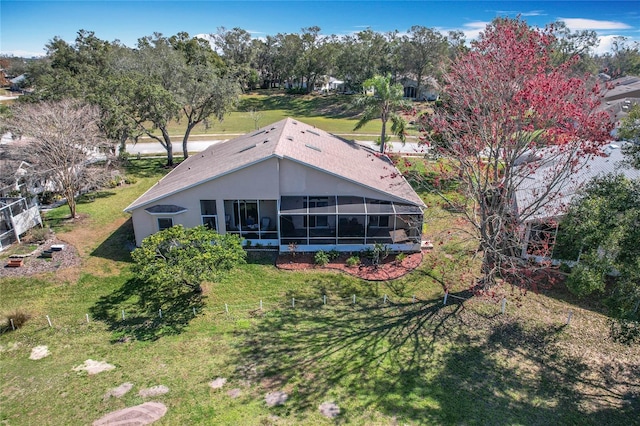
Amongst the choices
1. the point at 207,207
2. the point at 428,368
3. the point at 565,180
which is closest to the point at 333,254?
the point at 207,207

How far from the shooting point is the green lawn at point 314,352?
13.1 meters

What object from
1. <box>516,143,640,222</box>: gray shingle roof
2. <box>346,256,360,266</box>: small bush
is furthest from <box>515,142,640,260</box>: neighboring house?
<box>346,256,360,266</box>: small bush

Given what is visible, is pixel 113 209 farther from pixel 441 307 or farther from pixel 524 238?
pixel 524 238

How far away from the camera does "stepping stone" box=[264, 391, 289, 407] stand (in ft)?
43.5

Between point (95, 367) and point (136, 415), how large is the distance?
11.3 ft

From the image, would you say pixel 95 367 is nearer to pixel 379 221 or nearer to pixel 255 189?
pixel 255 189

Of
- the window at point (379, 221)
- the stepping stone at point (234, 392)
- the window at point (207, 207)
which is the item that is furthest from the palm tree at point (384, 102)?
the stepping stone at point (234, 392)

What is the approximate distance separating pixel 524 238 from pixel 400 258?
22.2 feet

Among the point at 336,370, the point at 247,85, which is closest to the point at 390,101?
the point at 336,370

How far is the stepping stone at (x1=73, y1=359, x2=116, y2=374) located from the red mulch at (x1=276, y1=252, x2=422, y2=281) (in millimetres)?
9493

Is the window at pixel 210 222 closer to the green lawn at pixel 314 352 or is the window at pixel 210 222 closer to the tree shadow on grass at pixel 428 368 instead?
the green lawn at pixel 314 352

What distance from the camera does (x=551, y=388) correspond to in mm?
14172

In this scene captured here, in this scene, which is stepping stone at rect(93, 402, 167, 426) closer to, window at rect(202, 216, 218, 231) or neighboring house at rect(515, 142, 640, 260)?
window at rect(202, 216, 218, 231)

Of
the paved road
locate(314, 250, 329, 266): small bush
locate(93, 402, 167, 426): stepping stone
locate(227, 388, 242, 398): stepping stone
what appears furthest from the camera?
the paved road
